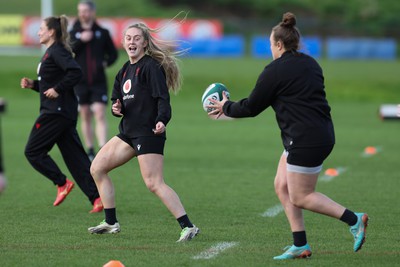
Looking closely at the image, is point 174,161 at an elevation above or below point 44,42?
below

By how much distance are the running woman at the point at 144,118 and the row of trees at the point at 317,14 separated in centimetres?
4719

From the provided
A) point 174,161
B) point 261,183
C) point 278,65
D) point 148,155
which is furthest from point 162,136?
point 174,161

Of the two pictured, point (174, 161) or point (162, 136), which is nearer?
point (162, 136)

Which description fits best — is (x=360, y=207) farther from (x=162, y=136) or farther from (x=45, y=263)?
(x=45, y=263)

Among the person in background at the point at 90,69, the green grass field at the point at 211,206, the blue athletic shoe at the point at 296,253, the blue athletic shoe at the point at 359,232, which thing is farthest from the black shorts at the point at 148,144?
the person in background at the point at 90,69

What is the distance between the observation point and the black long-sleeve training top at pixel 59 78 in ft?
32.7

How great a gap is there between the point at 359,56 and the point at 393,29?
17.9 feet

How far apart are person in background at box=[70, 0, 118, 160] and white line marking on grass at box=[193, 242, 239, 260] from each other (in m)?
6.96

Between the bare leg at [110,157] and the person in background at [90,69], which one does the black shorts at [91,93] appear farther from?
the bare leg at [110,157]

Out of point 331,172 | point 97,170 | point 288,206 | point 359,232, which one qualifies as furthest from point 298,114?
point 331,172

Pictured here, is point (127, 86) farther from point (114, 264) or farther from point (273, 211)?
point (273, 211)

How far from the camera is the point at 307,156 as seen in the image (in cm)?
737

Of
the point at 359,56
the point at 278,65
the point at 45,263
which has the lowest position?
the point at 359,56

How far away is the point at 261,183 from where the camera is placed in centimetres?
1244
